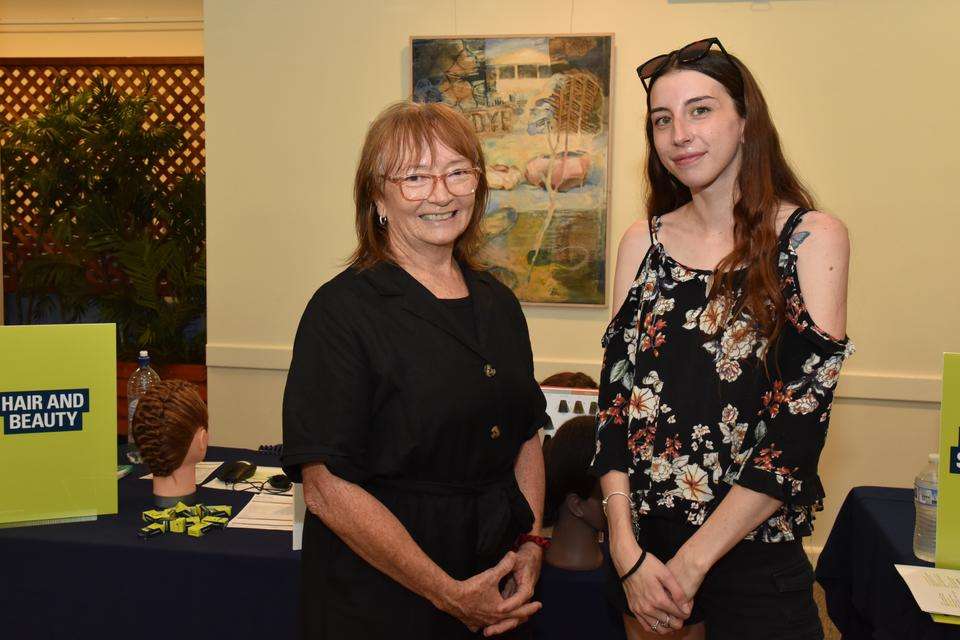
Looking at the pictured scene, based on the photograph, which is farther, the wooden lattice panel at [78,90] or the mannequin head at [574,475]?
the wooden lattice panel at [78,90]

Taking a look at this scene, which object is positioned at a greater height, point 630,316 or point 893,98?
point 893,98

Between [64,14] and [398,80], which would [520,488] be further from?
[64,14]

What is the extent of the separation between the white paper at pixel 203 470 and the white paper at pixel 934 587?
1.76 metres

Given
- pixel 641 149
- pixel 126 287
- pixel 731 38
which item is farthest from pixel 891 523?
pixel 126 287

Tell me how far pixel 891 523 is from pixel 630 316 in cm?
95

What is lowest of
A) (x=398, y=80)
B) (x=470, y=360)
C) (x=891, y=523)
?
(x=891, y=523)

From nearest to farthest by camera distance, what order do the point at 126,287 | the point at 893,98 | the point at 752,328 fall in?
the point at 752,328 < the point at 893,98 < the point at 126,287

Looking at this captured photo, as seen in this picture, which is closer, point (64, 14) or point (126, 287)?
point (126, 287)

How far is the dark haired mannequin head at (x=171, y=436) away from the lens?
2031 millimetres

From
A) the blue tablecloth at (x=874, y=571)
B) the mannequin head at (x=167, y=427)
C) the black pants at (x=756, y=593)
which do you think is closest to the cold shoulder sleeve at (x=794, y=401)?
the black pants at (x=756, y=593)

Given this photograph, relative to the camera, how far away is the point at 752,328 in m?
1.35

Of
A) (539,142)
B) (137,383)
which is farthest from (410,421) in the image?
(539,142)

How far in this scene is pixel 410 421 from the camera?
1.34m

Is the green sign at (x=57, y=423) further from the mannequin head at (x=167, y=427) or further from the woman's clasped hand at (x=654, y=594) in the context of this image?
the woman's clasped hand at (x=654, y=594)
